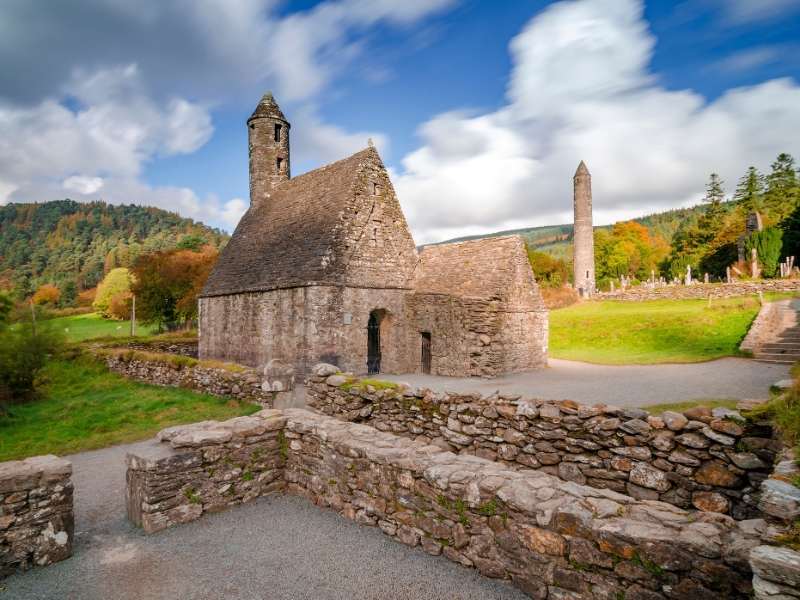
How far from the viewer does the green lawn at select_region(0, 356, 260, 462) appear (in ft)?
36.3

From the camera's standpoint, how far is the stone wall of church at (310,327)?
56.8 ft

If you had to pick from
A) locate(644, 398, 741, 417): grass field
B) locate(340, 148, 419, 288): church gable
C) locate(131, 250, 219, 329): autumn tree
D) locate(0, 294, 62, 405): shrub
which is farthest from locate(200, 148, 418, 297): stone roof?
locate(131, 250, 219, 329): autumn tree

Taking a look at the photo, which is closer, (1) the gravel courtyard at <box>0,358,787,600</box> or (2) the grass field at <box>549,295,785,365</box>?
(1) the gravel courtyard at <box>0,358,787,600</box>

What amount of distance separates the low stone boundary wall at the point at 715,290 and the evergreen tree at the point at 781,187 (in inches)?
1247

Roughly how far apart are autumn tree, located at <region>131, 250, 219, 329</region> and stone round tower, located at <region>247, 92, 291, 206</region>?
451 inches

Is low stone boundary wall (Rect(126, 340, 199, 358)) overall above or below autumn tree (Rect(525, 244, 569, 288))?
below

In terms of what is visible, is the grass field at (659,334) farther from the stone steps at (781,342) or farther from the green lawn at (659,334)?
the stone steps at (781,342)

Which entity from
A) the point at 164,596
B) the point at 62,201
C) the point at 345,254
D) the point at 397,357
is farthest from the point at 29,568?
the point at 62,201

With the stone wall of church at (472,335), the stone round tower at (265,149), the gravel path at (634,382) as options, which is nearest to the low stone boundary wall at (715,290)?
the gravel path at (634,382)

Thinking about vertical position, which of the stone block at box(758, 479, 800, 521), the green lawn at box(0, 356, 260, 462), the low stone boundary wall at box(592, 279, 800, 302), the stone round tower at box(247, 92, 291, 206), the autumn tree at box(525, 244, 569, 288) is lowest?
the green lawn at box(0, 356, 260, 462)

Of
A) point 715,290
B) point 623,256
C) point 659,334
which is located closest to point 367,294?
point 659,334

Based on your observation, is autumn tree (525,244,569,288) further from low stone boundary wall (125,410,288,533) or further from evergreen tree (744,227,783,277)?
low stone boundary wall (125,410,288,533)

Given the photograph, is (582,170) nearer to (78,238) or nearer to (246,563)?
(246,563)

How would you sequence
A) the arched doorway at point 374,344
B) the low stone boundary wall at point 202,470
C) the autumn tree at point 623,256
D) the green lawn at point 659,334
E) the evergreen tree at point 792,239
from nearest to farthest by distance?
1. the low stone boundary wall at point 202,470
2. the arched doorway at point 374,344
3. the green lawn at point 659,334
4. the evergreen tree at point 792,239
5. the autumn tree at point 623,256
